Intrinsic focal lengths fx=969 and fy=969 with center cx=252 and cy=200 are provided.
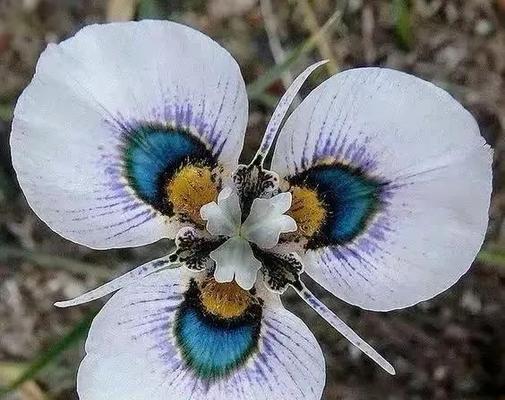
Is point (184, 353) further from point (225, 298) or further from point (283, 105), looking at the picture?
point (283, 105)

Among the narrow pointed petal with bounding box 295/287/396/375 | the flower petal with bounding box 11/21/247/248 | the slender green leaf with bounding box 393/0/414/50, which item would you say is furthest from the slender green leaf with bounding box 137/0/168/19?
the narrow pointed petal with bounding box 295/287/396/375

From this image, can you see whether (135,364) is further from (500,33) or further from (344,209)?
(500,33)

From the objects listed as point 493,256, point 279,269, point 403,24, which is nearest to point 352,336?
point 279,269

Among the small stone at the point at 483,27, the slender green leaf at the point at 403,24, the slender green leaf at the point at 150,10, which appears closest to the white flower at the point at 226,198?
the slender green leaf at the point at 150,10

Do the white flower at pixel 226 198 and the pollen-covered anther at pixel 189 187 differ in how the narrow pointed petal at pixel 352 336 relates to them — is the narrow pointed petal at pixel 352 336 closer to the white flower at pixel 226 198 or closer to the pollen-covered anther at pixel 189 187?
the white flower at pixel 226 198

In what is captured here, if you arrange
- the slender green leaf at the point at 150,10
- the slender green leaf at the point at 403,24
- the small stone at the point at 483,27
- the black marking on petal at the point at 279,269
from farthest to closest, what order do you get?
the small stone at the point at 483,27, the slender green leaf at the point at 403,24, the slender green leaf at the point at 150,10, the black marking on petal at the point at 279,269

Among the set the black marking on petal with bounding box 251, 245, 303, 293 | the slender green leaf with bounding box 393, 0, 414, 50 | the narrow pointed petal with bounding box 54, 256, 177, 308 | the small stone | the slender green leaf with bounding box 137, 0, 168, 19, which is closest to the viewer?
the narrow pointed petal with bounding box 54, 256, 177, 308

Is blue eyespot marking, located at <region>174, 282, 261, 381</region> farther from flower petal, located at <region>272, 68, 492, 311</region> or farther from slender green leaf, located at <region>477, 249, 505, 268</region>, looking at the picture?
slender green leaf, located at <region>477, 249, 505, 268</region>
